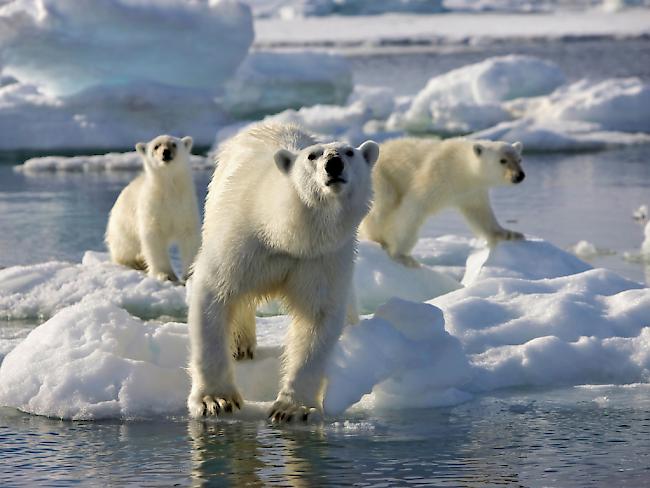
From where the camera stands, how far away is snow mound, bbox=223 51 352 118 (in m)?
19.4

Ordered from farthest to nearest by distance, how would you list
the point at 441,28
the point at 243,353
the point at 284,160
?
the point at 441,28 < the point at 243,353 < the point at 284,160

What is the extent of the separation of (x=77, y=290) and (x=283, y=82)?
43.8 feet

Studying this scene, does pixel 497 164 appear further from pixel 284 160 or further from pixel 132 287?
pixel 284 160

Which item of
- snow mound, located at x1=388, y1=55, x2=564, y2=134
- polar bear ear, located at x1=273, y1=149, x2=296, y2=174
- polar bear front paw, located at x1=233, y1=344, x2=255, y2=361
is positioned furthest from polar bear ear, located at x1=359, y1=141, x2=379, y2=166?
snow mound, located at x1=388, y1=55, x2=564, y2=134

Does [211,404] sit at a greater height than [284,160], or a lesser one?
lesser

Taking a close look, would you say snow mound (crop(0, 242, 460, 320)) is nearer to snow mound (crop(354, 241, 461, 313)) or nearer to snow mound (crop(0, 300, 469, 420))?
snow mound (crop(354, 241, 461, 313))

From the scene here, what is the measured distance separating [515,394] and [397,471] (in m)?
1.20

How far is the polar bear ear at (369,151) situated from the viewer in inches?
158

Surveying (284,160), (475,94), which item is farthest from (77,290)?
(475,94)

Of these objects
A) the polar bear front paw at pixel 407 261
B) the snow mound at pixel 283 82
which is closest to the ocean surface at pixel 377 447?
the polar bear front paw at pixel 407 261

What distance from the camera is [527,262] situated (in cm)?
686

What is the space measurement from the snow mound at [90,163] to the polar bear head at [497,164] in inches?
310

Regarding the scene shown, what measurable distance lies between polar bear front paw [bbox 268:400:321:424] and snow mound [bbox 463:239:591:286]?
2700 millimetres

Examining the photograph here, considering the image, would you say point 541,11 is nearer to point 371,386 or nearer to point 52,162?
point 52,162
